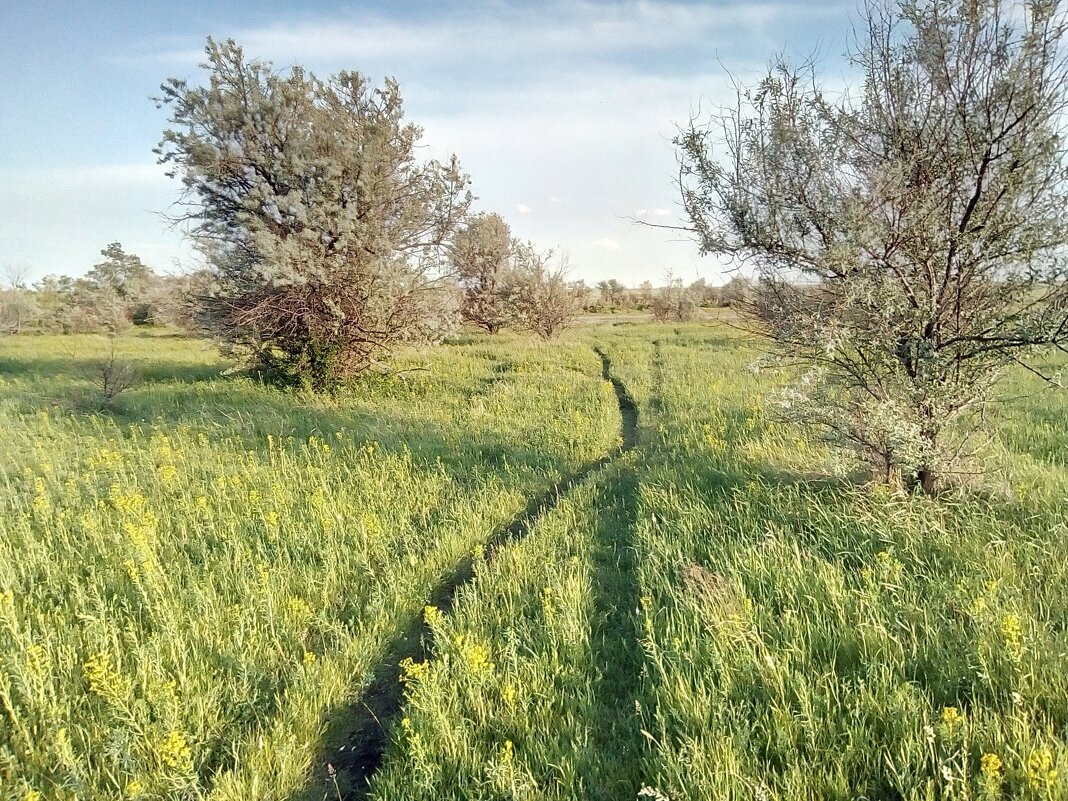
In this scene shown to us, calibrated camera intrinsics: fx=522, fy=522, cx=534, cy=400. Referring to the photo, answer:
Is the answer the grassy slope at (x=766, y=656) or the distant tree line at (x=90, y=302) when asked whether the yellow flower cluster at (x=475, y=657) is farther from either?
the distant tree line at (x=90, y=302)

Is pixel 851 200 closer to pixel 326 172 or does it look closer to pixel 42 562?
pixel 42 562

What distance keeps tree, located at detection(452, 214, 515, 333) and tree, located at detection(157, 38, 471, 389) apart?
16.0 metres

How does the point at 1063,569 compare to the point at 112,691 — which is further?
the point at 1063,569

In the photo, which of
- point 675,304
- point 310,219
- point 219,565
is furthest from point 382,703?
point 675,304

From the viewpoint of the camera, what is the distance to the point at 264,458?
24.8 feet

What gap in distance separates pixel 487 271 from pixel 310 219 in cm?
1947

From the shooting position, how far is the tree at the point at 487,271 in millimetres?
29953

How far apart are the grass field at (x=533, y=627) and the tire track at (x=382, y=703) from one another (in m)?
0.02

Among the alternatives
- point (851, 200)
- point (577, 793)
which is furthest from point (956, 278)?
point (577, 793)

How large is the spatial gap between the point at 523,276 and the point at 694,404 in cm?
1989

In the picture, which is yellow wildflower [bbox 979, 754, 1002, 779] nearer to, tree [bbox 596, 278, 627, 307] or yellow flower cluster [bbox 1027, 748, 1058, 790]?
yellow flower cluster [bbox 1027, 748, 1058, 790]

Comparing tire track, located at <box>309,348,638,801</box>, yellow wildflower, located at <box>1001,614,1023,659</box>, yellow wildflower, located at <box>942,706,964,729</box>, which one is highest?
yellow wildflower, located at <box>1001,614,1023,659</box>

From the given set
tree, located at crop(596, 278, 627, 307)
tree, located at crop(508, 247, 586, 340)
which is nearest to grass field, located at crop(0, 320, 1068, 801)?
tree, located at crop(508, 247, 586, 340)

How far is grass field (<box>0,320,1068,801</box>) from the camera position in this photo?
2531 mm
